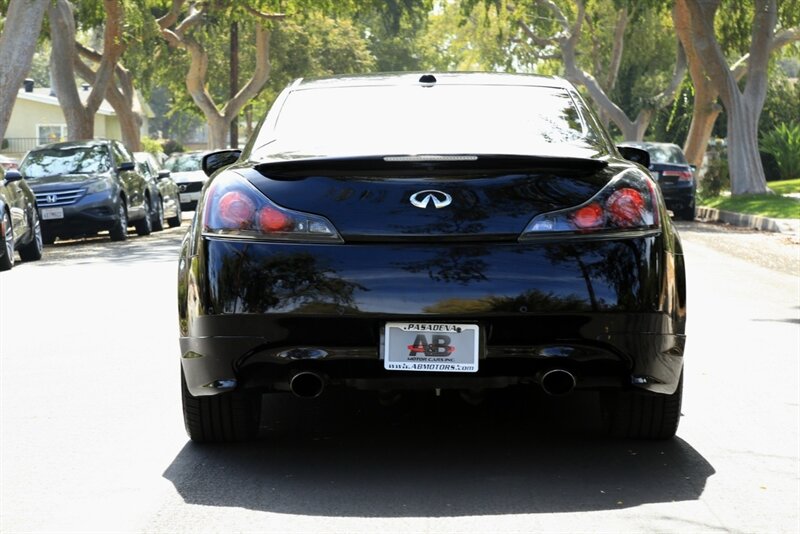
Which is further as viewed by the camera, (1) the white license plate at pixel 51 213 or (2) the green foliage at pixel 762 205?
(2) the green foliage at pixel 762 205

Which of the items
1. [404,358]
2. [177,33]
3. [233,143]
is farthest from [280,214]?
[233,143]

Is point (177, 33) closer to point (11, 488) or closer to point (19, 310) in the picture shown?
point (19, 310)

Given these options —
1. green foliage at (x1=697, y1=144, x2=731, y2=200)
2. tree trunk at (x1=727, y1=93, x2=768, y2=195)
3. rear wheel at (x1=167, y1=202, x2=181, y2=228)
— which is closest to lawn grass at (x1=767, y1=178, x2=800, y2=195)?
green foliage at (x1=697, y1=144, x2=731, y2=200)

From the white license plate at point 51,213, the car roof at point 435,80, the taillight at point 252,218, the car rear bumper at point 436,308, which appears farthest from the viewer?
the white license plate at point 51,213

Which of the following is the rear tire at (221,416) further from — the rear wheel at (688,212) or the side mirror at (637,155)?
the rear wheel at (688,212)

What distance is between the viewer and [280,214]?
5691 millimetres

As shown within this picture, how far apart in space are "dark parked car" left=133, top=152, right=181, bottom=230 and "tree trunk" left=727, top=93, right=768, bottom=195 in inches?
484

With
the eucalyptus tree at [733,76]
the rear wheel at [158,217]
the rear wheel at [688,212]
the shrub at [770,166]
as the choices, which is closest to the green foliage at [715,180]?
the eucalyptus tree at [733,76]

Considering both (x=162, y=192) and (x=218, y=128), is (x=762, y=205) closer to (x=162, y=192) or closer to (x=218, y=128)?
(x=162, y=192)

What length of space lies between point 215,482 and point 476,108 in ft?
6.39

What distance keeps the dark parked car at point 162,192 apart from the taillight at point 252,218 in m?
19.7

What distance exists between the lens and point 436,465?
6008mm

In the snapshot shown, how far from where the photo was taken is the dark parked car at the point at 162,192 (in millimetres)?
26078

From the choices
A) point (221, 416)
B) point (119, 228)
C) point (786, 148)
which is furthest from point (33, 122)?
point (221, 416)
